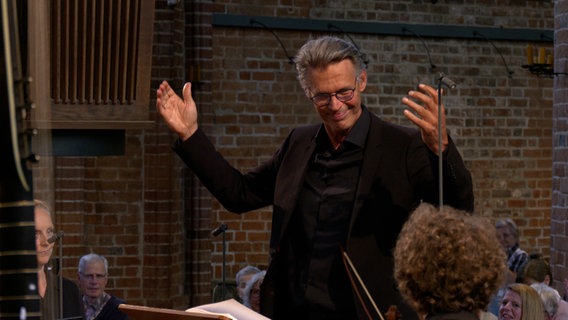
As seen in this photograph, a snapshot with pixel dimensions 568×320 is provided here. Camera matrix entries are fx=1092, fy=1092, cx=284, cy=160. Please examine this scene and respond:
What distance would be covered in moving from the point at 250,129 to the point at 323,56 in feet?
26.1

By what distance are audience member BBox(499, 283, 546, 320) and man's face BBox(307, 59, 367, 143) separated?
10.1 ft

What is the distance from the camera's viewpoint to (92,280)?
727 centimetres

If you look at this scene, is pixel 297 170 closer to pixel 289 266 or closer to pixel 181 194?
pixel 289 266

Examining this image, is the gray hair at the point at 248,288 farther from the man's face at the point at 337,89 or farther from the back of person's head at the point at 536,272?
the man's face at the point at 337,89

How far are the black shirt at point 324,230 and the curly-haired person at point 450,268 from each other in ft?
2.33

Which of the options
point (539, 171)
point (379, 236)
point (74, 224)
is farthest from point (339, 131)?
point (539, 171)

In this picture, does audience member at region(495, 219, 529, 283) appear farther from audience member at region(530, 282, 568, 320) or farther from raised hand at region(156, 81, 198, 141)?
raised hand at region(156, 81, 198, 141)

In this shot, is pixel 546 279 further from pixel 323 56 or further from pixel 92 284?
pixel 323 56

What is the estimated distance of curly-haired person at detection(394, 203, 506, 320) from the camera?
2.27m

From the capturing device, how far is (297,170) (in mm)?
3242

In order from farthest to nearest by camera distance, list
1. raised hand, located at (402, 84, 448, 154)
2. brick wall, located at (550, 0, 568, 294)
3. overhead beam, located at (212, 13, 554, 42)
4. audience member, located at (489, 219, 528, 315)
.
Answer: overhead beam, located at (212, 13, 554, 42) < audience member, located at (489, 219, 528, 315) < brick wall, located at (550, 0, 568, 294) < raised hand, located at (402, 84, 448, 154)

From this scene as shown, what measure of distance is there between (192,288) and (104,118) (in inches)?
283

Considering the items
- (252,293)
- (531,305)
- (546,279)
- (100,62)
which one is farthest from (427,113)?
(546,279)

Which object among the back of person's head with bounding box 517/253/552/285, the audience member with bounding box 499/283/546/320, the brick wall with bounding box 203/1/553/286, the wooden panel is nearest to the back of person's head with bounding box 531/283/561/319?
the audience member with bounding box 499/283/546/320
